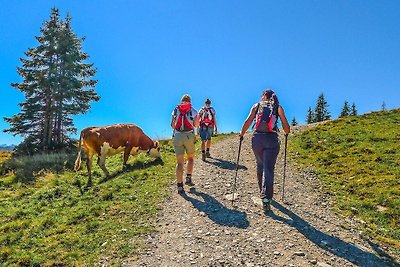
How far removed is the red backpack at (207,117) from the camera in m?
16.2

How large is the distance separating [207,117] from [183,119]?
18.3 ft

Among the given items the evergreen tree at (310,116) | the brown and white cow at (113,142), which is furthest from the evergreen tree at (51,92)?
the evergreen tree at (310,116)

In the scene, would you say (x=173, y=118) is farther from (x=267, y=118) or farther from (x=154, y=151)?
(x=154, y=151)

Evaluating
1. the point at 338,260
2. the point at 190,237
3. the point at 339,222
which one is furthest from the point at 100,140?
the point at 338,260

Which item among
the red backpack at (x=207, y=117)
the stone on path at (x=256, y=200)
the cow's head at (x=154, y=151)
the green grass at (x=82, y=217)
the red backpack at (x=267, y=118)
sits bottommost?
the green grass at (x=82, y=217)

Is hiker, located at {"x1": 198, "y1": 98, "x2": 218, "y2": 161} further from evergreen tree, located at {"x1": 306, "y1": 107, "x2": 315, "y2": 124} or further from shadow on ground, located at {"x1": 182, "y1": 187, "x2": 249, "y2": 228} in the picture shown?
evergreen tree, located at {"x1": 306, "y1": 107, "x2": 315, "y2": 124}

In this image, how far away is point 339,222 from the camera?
31.0 feet

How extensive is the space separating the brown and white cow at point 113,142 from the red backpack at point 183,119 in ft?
18.4

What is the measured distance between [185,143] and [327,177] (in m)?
6.51

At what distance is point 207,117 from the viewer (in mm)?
16250

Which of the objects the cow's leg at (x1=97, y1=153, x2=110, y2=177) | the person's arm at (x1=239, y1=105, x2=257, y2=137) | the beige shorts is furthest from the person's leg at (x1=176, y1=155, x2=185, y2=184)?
the cow's leg at (x1=97, y1=153, x2=110, y2=177)

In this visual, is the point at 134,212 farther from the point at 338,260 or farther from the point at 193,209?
the point at 338,260

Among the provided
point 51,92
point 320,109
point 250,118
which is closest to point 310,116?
point 320,109

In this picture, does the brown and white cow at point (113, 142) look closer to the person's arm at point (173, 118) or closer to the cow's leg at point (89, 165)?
the cow's leg at point (89, 165)
